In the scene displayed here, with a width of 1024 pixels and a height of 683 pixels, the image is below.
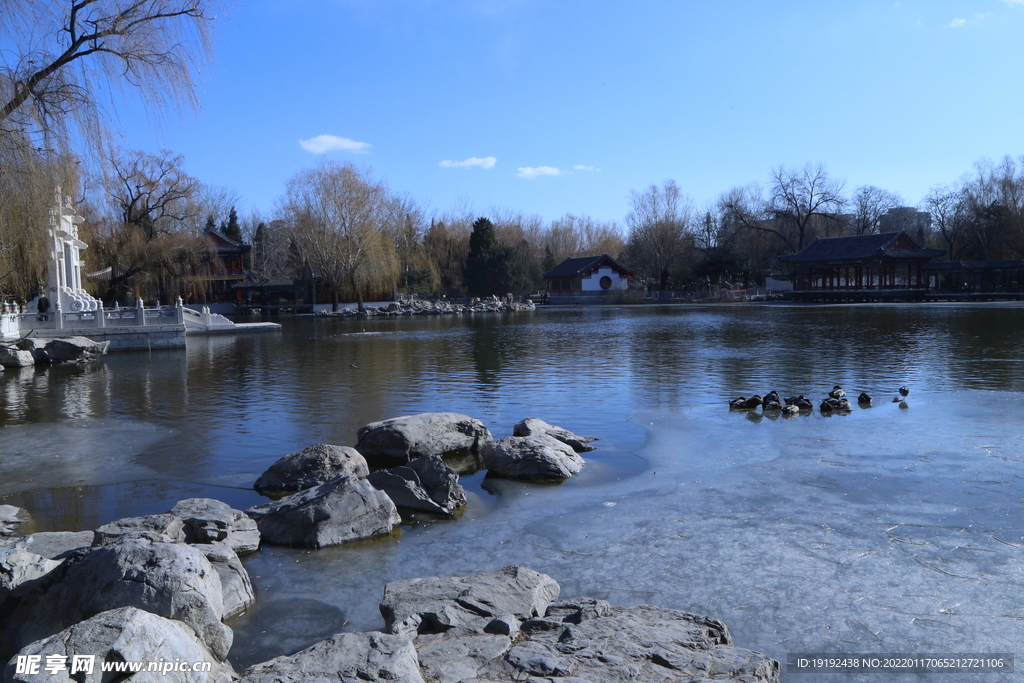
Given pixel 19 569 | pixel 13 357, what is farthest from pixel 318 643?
pixel 13 357

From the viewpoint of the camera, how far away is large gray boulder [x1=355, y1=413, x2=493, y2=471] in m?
8.99

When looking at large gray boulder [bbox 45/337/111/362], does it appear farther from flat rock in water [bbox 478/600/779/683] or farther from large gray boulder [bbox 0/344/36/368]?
flat rock in water [bbox 478/600/779/683]

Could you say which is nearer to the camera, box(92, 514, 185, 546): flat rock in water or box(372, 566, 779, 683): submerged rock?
box(372, 566, 779, 683): submerged rock

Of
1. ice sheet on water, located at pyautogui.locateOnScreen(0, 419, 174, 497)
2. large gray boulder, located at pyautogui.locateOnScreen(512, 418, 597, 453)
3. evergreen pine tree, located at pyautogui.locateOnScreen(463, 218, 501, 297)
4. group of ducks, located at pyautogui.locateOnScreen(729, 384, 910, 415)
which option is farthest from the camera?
evergreen pine tree, located at pyautogui.locateOnScreen(463, 218, 501, 297)

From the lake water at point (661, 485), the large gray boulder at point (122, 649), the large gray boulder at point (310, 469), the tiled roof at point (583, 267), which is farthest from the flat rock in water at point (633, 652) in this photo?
the tiled roof at point (583, 267)

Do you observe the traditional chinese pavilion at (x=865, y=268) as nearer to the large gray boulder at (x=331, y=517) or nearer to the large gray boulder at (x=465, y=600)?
the large gray boulder at (x=331, y=517)

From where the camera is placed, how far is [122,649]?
3162mm

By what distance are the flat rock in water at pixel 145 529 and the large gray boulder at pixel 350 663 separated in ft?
6.92

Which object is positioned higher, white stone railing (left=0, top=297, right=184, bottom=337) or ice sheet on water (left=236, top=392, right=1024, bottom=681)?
white stone railing (left=0, top=297, right=184, bottom=337)

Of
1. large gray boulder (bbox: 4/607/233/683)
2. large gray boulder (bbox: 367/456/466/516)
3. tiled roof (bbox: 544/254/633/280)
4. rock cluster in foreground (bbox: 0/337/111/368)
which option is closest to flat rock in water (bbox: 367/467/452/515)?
→ large gray boulder (bbox: 367/456/466/516)

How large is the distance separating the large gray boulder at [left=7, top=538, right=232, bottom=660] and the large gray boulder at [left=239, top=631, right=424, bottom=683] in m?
0.57

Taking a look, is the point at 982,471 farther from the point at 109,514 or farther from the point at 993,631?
the point at 109,514

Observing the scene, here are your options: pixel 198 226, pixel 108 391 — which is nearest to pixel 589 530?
pixel 108 391

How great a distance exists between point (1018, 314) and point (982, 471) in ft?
100
